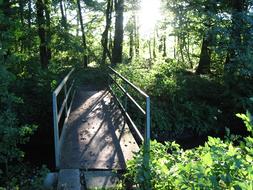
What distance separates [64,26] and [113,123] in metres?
6.93

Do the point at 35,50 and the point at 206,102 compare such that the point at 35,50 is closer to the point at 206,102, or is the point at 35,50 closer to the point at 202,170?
the point at 206,102

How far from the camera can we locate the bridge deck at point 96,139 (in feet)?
16.3

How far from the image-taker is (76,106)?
29.2ft

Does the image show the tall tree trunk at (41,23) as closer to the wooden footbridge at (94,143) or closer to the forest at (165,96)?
the forest at (165,96)

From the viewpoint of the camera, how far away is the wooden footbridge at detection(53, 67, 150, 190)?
4.42m

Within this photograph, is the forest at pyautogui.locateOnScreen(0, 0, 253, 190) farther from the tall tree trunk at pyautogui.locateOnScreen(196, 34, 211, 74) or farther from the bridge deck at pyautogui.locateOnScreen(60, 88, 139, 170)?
the bridge deck at pyautogui.locateOnScreen(60, 88, 139, 170)

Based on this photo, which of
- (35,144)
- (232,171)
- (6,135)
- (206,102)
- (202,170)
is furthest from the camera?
(206,102)

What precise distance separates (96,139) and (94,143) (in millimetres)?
235

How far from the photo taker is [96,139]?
607 cm

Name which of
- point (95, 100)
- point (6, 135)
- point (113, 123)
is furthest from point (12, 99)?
point (95, 100)

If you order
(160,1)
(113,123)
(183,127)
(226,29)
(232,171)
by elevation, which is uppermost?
(160,1)

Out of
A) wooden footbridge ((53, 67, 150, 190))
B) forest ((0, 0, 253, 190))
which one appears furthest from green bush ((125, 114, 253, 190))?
wooden footbridge ((53, 67, 150, 190))

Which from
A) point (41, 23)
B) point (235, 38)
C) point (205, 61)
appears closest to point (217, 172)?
point (235, 38)

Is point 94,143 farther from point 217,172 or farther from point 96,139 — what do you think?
point 217,172
